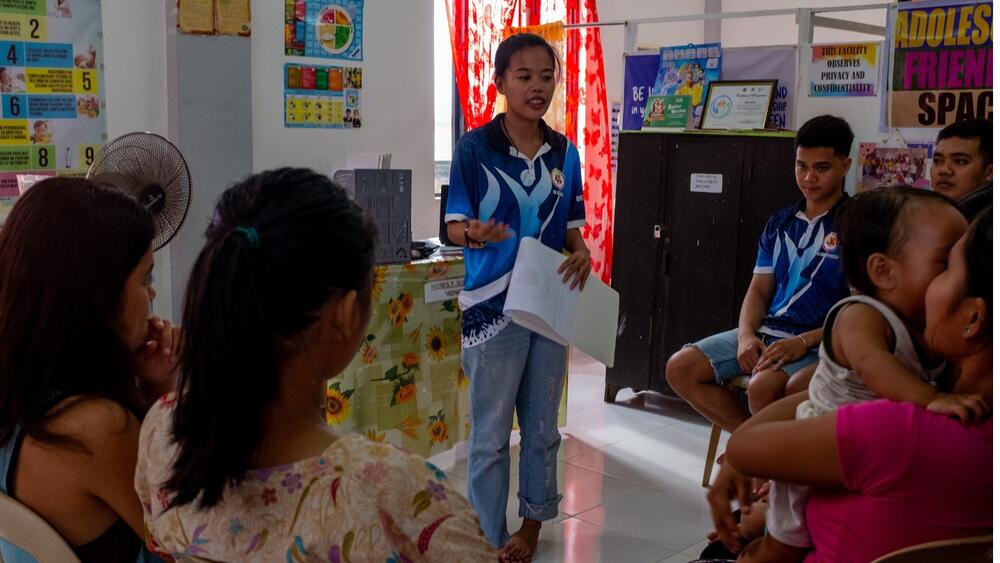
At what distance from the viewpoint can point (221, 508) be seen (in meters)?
1.05

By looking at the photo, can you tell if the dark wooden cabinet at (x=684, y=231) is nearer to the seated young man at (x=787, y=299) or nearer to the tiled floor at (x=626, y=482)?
the tiled floor at (x=626, y=482)

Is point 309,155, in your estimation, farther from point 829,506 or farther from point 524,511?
point 829,506

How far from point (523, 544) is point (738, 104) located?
2.38m

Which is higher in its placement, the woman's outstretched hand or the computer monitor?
the computer monitor

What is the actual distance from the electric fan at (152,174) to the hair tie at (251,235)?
1.64 meters

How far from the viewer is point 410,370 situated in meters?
3.61

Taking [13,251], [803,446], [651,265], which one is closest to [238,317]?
[13,251]

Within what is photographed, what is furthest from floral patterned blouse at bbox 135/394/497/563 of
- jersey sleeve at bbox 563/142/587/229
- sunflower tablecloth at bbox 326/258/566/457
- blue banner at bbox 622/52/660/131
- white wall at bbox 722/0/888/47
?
white wall at bbox 722/0/888/47

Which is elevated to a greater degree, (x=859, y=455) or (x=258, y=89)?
(x=258, y=89)

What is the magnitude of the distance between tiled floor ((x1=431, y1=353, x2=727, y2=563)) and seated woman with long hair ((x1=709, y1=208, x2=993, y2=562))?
1.94 m

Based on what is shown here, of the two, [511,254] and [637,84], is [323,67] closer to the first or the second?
[637,84]

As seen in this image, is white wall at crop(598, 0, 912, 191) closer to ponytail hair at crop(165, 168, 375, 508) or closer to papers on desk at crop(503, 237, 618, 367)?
papers on desk at crop(503, 237, 618, 367)

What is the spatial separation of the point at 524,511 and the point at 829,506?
1873 millimetres

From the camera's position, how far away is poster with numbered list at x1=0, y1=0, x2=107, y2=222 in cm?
331
